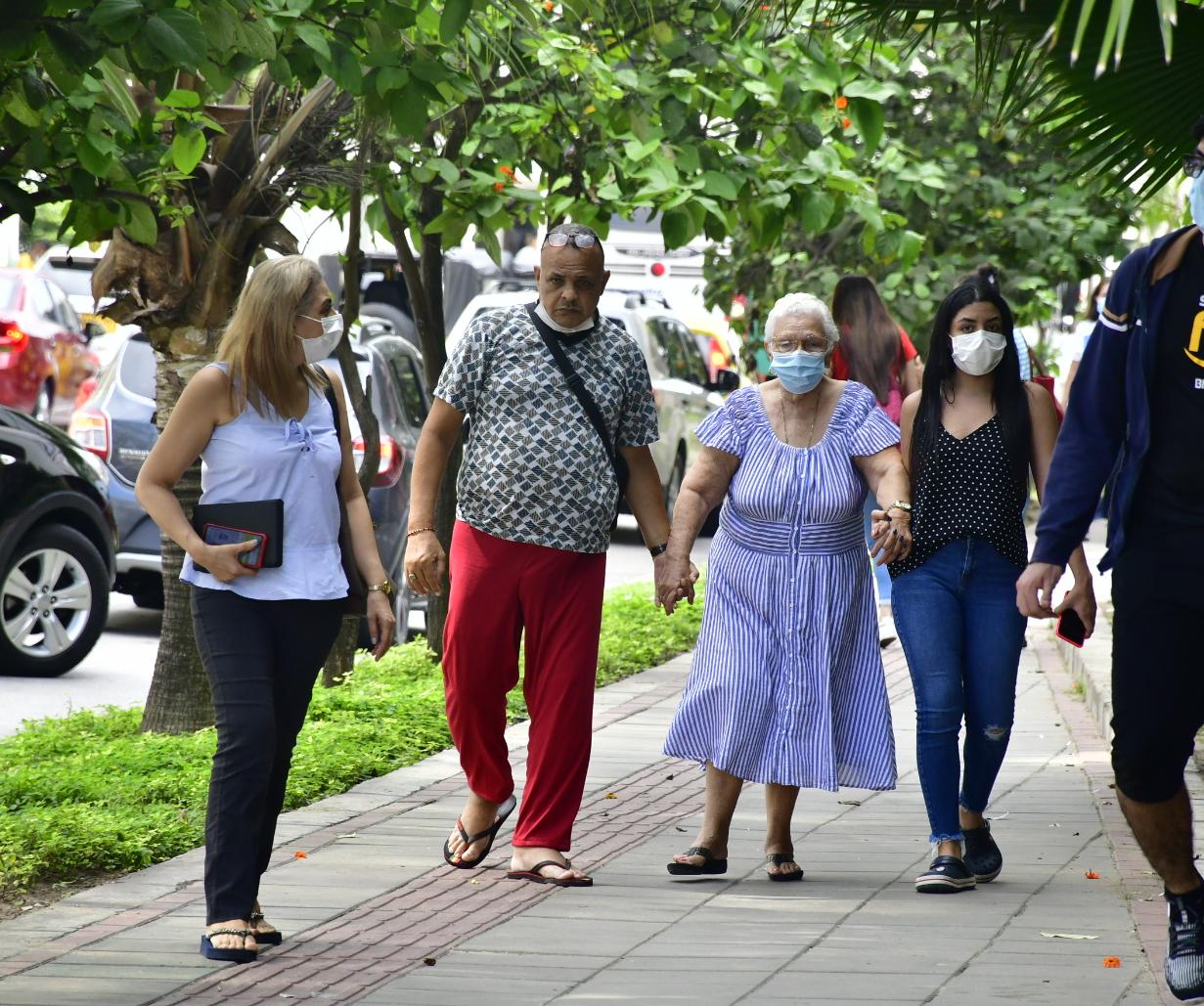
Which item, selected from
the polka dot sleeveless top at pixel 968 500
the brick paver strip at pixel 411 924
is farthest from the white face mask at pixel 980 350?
the brick paver strip at pixel 411 924

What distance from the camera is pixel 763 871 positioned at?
6.22 metres

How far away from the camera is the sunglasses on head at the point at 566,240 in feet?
20.1

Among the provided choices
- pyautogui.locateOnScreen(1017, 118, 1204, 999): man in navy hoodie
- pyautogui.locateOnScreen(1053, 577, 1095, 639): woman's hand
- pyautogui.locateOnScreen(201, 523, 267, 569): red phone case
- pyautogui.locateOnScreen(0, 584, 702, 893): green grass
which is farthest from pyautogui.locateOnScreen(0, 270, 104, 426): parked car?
pyautogui.locateOnScreen(1017, 118, 1204, 999): man in navy hoodie

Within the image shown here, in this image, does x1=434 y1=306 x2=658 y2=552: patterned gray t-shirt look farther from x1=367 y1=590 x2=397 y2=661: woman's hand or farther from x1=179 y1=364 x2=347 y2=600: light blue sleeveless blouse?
x1=179 y1=364 x2=347 y2=600: light blue sleeveless blouse

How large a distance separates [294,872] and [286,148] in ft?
10.3

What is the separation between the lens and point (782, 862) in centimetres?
609

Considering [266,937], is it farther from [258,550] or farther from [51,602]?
[51,602]

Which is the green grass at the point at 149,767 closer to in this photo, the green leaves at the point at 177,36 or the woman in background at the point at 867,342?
the woman in background at the point at 867,342

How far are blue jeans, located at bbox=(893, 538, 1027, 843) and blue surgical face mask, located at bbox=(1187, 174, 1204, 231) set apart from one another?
1.80 metres

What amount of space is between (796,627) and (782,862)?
2.31 feet

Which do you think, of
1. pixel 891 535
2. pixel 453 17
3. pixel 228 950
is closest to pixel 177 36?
pixel 453 17

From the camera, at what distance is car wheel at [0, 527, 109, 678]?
10.3 m

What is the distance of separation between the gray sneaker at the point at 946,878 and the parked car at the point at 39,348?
16347mm

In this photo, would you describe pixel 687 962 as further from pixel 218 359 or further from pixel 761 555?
pixel 218 359
